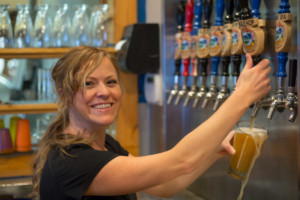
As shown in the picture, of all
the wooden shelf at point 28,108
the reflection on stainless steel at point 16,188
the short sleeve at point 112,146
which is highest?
the wooden shelf at point 28,108

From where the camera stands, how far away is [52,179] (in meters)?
1.42

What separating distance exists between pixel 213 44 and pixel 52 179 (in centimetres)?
81

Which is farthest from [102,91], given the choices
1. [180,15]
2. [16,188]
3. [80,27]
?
[80,27]

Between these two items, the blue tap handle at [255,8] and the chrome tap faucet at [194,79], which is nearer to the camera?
the blue tap handle at [255,8]

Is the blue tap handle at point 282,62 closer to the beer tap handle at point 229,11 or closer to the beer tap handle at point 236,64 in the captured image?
the beer tap handle at point 236,64

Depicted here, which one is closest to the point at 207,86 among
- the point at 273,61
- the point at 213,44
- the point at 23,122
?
the point at 213,44

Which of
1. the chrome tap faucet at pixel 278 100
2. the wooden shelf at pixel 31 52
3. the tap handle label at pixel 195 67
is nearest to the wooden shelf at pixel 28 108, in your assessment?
the wooden shelf at pixel 31 52

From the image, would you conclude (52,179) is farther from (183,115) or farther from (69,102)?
(183,115)


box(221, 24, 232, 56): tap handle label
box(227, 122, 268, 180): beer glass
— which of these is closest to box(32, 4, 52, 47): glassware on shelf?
box(221, 24, 232, 56): tap handle label

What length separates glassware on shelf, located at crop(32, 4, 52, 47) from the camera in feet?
9.00

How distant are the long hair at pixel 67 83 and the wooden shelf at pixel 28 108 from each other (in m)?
1.12

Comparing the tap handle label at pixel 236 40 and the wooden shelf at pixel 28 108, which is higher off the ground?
the tap handle label at pixel 236 40

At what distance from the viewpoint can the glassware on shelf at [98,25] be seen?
279cm

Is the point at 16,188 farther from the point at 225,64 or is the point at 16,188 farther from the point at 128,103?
the point at 225,64
